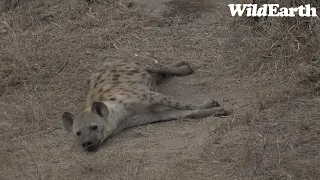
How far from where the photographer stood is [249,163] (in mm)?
4477

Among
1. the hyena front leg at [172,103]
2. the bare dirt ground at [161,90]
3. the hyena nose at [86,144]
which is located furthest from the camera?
the hyena front leg at [172,103]

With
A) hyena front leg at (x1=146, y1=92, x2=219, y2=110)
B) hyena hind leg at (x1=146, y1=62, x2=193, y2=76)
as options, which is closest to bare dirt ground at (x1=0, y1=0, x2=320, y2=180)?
hyena hind leg at (x1=146, y1=62, x2=193, y2=76)

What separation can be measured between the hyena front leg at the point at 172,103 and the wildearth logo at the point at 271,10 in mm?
1221

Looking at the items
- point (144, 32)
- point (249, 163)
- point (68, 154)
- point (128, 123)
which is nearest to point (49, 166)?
point (68, 154)

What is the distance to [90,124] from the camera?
550cm

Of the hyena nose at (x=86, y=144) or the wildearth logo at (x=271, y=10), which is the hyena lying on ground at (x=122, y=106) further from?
the wildearth logo at (x=271, y=10)

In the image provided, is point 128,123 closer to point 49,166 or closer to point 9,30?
point 49,166

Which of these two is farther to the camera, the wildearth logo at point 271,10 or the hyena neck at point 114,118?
the wildearth logo at point 271,10

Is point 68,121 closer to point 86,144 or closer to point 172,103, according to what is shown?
point 86,144

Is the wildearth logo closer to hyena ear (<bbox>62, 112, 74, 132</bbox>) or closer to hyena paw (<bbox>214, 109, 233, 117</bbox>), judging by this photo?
hyena paw (<bbox>214, 109, 233, 117</bbox>)

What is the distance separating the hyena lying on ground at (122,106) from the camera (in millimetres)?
5498

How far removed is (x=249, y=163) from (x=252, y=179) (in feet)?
0.60

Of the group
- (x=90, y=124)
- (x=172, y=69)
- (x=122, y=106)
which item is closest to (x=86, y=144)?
(x=90, y=124)

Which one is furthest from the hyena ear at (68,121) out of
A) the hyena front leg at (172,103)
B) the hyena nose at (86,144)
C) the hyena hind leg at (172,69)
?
the hyena hind leg at (172,69)
